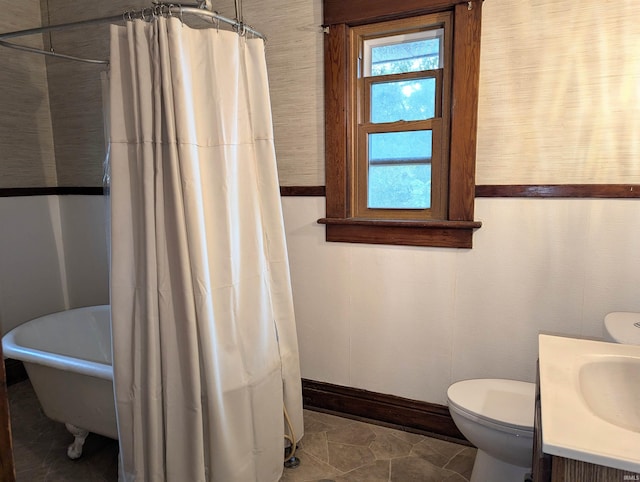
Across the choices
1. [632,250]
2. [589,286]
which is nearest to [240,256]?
[589,286]

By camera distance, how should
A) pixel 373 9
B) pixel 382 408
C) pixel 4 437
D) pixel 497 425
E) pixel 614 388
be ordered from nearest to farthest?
pixel 4 437 → pixel 614 388 → pixel 497 425 → pixel 373 9 → pixel 382 408

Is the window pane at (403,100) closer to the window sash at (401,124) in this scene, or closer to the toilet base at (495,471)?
the window sash at (401,124)

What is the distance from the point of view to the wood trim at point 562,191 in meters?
1.62

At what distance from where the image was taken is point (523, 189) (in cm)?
176

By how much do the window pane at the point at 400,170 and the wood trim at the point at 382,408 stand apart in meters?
1.02

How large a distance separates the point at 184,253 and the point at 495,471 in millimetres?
1385

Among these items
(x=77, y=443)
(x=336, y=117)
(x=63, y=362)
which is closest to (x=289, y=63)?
(x=336, y=117)

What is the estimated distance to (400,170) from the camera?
2043 mm

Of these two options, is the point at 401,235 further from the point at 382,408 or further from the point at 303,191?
the point at 382,408

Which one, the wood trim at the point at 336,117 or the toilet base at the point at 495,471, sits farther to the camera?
the wood trim at the point at 336,117

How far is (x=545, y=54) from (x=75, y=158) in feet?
9.32

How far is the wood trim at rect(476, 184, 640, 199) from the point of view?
1625 millimetres

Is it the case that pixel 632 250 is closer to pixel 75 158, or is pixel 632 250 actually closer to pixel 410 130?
pixel 410 130

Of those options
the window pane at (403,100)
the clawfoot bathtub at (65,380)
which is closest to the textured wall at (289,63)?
the window pane at (403,100)
